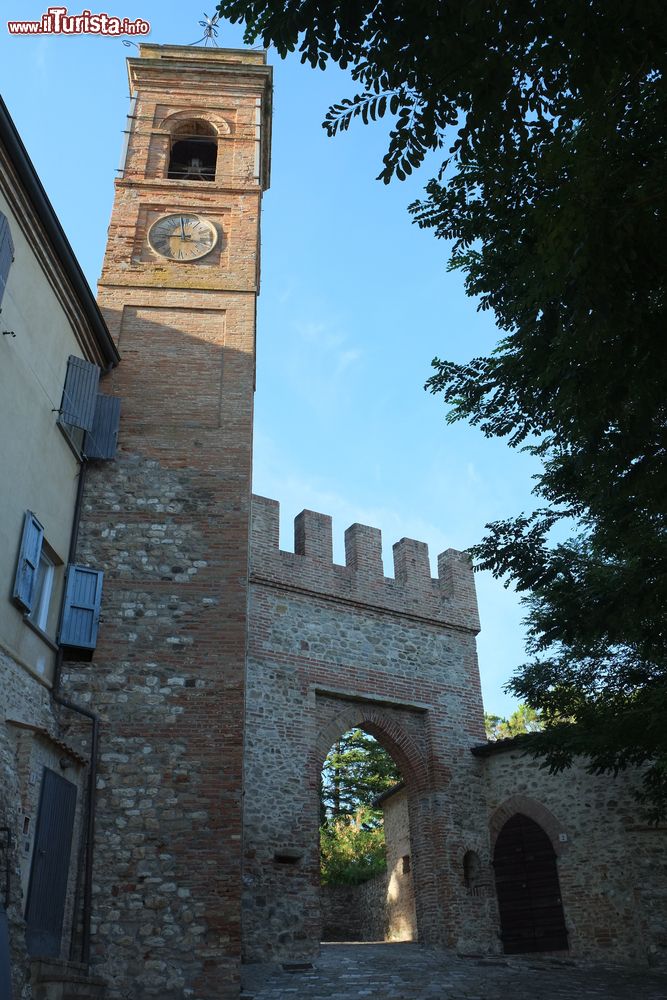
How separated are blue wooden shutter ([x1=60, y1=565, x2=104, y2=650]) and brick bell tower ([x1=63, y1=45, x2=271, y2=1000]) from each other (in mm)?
209

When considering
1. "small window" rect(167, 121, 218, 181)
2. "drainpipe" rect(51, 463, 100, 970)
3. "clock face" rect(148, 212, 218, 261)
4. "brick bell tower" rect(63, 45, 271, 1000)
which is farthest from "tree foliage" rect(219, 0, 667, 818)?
"small window" rect(167, 121, 218, 181)

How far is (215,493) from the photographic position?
36.2 ft

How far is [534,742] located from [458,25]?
27.7ft

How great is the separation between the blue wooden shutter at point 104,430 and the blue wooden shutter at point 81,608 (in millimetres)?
1623

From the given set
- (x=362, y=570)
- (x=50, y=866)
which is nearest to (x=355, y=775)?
(x=362, y=570)

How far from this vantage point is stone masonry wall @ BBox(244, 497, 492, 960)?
12.6m

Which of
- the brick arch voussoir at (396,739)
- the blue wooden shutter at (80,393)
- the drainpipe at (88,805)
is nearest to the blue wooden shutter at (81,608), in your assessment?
the drainpipe at (88,805)

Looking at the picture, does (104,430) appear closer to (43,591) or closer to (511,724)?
(43,591)

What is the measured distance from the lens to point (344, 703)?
14.6 m

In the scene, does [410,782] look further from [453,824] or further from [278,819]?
[278,819]

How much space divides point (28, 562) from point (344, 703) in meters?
7.36

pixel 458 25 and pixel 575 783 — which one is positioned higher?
pixel 458 25

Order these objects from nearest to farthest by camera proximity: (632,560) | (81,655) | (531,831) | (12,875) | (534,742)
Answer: (12,875)
(632,560)
(81,655)
(534,742)
(531,831)

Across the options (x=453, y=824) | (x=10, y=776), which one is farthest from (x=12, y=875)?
(x=453, y=824)
